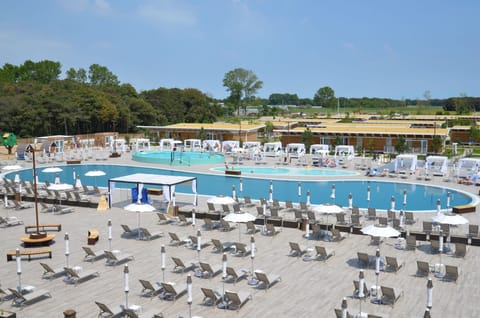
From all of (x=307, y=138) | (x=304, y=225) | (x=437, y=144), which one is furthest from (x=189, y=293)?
(x=307, y=138)

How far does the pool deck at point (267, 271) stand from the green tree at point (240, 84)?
90.4m

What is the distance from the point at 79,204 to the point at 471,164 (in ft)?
A: 76.2

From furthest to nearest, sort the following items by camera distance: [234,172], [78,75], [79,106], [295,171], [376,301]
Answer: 1. [78,75]
2. [79,106]
3. [295,171]
4. [234,172]
5. [376,301]

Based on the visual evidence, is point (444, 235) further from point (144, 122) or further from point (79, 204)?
point (144, 122)

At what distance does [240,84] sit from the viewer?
105875 millimetres

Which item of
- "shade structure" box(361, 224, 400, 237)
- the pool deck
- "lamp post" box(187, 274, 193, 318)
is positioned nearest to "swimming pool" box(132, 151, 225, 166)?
the pool deck

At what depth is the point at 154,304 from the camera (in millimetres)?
10125

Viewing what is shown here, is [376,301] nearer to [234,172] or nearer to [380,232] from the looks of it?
[380,232]

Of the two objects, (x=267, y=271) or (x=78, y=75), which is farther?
(x=78, y=75)

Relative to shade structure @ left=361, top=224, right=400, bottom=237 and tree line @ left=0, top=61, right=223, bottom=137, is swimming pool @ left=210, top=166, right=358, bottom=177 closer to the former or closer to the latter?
shade structure @ left=361, top=224, right=400, bottom=237

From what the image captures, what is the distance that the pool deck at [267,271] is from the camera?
32.4 feet

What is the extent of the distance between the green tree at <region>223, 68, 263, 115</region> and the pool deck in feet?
297

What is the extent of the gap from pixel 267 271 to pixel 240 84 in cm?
9556

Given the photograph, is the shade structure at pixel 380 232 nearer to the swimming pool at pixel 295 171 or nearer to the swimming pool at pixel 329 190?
the swimming pool at pixel 329 190
